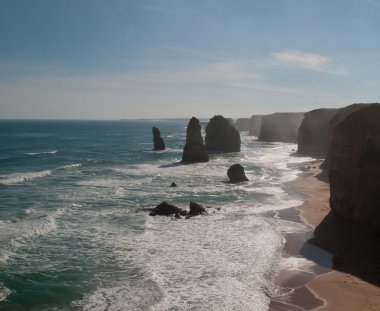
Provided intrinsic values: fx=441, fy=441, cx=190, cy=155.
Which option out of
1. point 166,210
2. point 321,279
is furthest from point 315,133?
point 321,279

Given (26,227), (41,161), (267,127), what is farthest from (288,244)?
(267,127)

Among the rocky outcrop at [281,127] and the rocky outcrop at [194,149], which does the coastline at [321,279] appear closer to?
the rocky outcrop at [194,149]

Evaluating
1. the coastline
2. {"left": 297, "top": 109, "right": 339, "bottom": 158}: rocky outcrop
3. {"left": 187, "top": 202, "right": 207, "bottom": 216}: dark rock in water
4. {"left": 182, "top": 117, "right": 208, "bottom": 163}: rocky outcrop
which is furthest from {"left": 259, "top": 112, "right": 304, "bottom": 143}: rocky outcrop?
the coastline

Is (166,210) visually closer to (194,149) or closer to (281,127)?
(194,149)

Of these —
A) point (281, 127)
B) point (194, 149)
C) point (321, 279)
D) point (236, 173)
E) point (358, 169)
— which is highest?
point (281, 127)

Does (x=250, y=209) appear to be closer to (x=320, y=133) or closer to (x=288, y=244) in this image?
(x=288, y=244)

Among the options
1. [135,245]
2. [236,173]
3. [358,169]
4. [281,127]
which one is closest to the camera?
[135,245]
